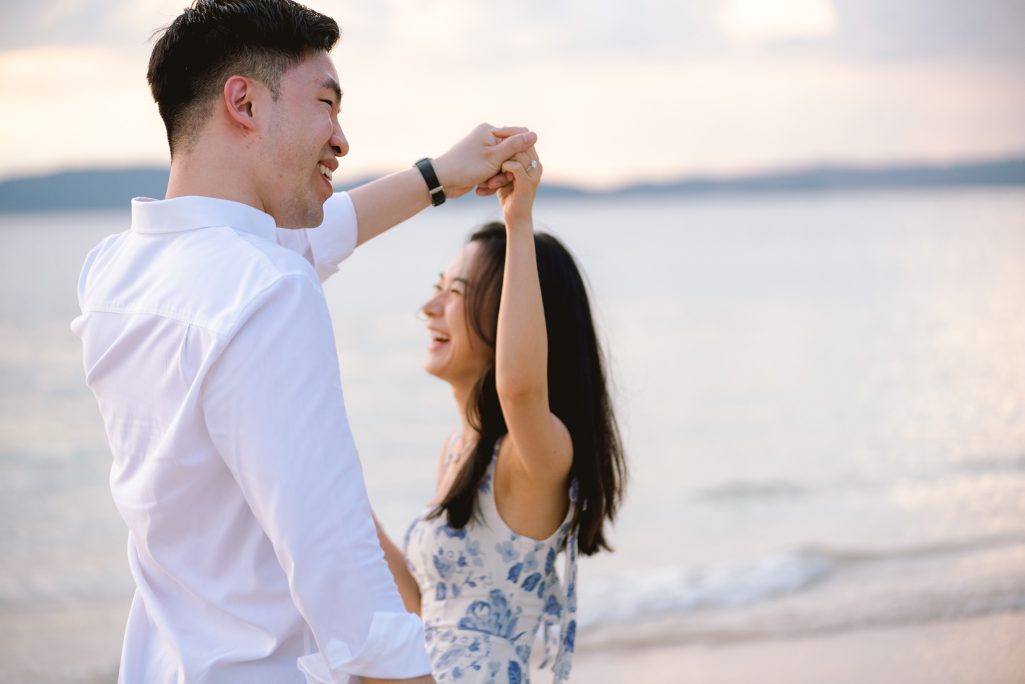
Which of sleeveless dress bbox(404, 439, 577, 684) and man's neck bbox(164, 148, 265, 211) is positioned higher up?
man's neck bbox(164, 148, 265, 211)

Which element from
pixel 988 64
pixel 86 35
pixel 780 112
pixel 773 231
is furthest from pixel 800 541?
pixel 773 231

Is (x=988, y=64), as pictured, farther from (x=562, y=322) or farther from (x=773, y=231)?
(x=773, y=231)

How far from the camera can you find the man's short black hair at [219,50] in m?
1.69

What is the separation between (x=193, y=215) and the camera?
1.63 metres

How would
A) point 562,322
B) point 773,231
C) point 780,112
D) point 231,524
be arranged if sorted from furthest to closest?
1. point 773,231
2. point 780,112
3. point 562,322
4. point 231,524

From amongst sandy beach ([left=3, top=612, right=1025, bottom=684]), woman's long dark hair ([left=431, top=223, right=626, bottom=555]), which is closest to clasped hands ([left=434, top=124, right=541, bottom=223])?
woman's long dark hair ([left=431, top=223, right=626, bottom=555])

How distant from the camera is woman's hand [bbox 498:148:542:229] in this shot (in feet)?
8.23

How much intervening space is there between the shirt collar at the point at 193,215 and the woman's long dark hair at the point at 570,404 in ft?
4.50

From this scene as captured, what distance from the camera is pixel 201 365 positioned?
1475 millimetres

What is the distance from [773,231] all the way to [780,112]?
103 ft

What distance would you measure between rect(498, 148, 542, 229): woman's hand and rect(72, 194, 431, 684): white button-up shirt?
0.89 meters

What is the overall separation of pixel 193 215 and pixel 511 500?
4.86 feet

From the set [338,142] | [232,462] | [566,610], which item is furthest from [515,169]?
[232,462]

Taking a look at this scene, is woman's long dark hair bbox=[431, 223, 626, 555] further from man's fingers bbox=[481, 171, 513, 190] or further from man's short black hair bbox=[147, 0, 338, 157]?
man's short black hair bbox=[147, 0, 338, 157]
